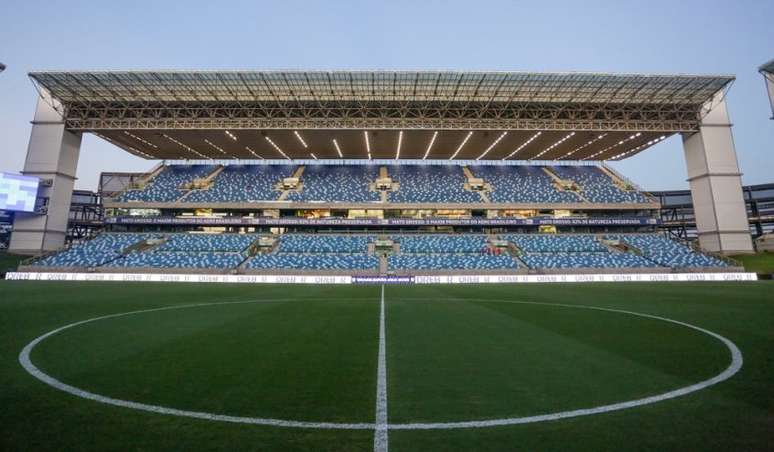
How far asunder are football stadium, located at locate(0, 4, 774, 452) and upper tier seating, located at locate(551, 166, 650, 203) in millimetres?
395

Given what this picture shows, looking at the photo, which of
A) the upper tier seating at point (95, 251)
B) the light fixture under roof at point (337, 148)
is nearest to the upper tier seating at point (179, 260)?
the upper tier seating at point (95, 251)

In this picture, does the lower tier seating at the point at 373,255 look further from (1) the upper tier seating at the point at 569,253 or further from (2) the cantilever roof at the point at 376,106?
(2) the cantilever roof at the point at 376,106

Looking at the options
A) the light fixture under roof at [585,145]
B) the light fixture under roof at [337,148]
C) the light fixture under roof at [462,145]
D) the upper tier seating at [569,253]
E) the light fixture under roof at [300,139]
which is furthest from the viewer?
the light fixture under roof at [337,148]

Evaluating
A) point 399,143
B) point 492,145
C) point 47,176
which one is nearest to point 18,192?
point 47,176

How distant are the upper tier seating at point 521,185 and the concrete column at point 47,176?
52.2m

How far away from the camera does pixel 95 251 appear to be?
41.6 m

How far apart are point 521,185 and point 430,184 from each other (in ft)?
43.3

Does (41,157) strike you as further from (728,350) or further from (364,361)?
(728,350)

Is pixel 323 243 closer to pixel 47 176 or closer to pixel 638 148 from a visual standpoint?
pixel 47 176

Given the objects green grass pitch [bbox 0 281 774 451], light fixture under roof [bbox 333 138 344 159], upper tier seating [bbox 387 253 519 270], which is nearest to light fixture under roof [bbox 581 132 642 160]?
upper tier seating [bbox 387 253 519 270]

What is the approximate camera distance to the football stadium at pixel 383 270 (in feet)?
14.3

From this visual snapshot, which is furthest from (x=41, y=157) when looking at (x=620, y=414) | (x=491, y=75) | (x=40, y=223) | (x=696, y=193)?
(x=696, y=193)

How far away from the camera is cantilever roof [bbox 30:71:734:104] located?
3638cm

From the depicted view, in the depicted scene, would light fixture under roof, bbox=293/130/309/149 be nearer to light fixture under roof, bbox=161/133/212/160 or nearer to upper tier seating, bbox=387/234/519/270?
light fixture under roof, bbox=161/133/212/160
